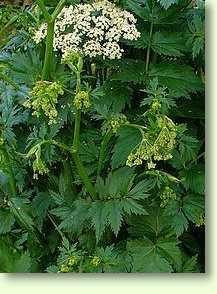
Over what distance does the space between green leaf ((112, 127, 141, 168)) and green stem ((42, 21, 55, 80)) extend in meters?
0.18

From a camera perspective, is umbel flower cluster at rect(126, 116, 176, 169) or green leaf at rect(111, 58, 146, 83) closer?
umbel flower cluster at rect(126, 116, 176, 169)

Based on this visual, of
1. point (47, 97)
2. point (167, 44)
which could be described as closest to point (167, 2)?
point (167, 44)

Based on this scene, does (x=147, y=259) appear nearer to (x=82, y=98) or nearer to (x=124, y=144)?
(x=124, y=144)

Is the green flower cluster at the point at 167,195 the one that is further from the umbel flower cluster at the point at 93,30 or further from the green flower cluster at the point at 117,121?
the umbel flower cluster at the point at 93,30

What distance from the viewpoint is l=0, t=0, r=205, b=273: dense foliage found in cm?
116

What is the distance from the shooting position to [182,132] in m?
1.21

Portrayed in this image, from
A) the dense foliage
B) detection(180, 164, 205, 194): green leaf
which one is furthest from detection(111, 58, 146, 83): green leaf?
detection(180, 164, 205, 194): green leaf

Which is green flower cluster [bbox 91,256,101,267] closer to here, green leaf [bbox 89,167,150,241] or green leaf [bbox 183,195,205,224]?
green leaf [bbox 89,167,150,241]

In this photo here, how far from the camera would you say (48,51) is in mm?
1146

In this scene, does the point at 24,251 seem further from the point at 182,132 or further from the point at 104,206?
the point at 182,132

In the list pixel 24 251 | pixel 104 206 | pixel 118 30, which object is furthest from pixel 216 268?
pixel 118 30

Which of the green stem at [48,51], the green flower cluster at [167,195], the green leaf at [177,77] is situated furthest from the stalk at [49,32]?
the green flower cluster at [167,195]

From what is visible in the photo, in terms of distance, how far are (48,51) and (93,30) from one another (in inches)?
3.9

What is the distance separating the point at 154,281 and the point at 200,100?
393 mm
